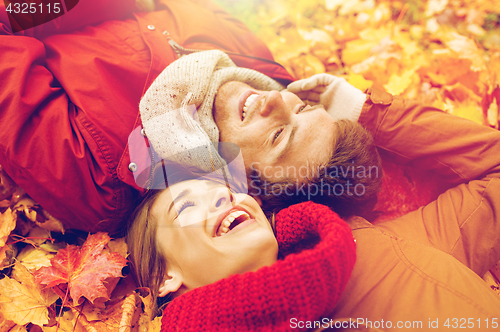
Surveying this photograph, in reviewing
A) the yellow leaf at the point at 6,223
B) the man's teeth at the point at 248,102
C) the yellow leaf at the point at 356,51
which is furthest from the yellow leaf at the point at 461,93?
the yellow leaf at the point at 6,223

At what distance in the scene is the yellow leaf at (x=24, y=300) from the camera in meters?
1.21

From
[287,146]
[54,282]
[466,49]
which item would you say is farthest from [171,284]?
[466,49]

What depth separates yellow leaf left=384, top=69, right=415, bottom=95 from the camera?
6.99 feet

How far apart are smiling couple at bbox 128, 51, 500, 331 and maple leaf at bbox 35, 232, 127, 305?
0.58ft

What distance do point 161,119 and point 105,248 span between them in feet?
2.60

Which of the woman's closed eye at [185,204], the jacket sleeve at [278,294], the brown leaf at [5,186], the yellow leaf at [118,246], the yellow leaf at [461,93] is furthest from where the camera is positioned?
the yellow leaf at [461,93]

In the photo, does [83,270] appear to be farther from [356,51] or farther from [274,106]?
[356,51]

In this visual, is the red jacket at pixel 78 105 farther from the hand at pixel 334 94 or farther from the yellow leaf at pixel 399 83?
the yellow leaf at pixel 399 83

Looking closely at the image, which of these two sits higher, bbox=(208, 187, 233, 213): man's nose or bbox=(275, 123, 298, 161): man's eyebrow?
bbox=(275, 123, 298, 161): man's eyebrow

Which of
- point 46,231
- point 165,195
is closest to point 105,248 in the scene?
point 46,231

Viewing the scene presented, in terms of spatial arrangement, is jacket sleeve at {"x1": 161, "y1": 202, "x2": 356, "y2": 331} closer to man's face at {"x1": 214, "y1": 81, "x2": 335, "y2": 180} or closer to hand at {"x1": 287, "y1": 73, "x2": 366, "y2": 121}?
man's face at {"x1": 214, "y1": 81, "x2": 335, "y2": 180}

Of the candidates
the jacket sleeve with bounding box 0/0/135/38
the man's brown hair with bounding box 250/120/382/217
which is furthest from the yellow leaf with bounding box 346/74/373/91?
the jacket sleeve with bounding box 0/0/135/38

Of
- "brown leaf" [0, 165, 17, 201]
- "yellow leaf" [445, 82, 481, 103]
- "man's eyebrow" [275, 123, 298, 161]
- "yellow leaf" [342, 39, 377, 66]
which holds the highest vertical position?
"yellow leaf" [342, 39, 377, 66]

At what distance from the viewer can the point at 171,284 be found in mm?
1258
